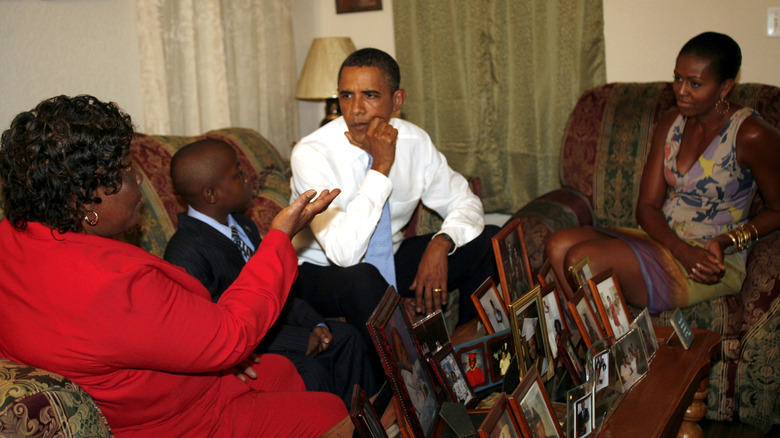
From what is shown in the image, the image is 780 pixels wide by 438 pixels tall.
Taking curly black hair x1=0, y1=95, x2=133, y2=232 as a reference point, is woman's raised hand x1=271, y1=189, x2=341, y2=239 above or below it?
below

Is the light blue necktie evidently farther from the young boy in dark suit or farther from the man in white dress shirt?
the young boy in dark suit

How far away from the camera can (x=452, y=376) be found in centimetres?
129

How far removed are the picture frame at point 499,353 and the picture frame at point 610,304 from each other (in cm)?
26

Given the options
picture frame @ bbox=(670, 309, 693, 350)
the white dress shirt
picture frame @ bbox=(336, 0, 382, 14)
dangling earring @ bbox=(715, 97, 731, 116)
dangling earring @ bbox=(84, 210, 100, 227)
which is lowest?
picture frame @ bbox=(670, 309, 693, 350)

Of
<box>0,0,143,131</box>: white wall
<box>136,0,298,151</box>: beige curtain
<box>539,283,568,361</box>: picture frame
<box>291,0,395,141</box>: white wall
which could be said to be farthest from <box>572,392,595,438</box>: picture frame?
<box>291,0,395,141</box>: white wall

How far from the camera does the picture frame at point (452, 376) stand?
4.12 ft

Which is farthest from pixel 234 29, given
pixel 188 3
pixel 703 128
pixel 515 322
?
pixel 515 322

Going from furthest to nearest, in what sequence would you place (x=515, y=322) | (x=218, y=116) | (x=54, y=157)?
(x=218, y=116) < (x=515, y=322) < (x=54, y=157)

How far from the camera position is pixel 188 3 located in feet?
9.25

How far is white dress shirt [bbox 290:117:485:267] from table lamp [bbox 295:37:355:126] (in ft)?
3.91

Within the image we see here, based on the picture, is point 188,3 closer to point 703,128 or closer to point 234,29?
point 234,29

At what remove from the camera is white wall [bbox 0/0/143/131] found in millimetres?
2133

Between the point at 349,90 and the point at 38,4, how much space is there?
1.18 m

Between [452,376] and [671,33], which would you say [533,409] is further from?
[671,33]
